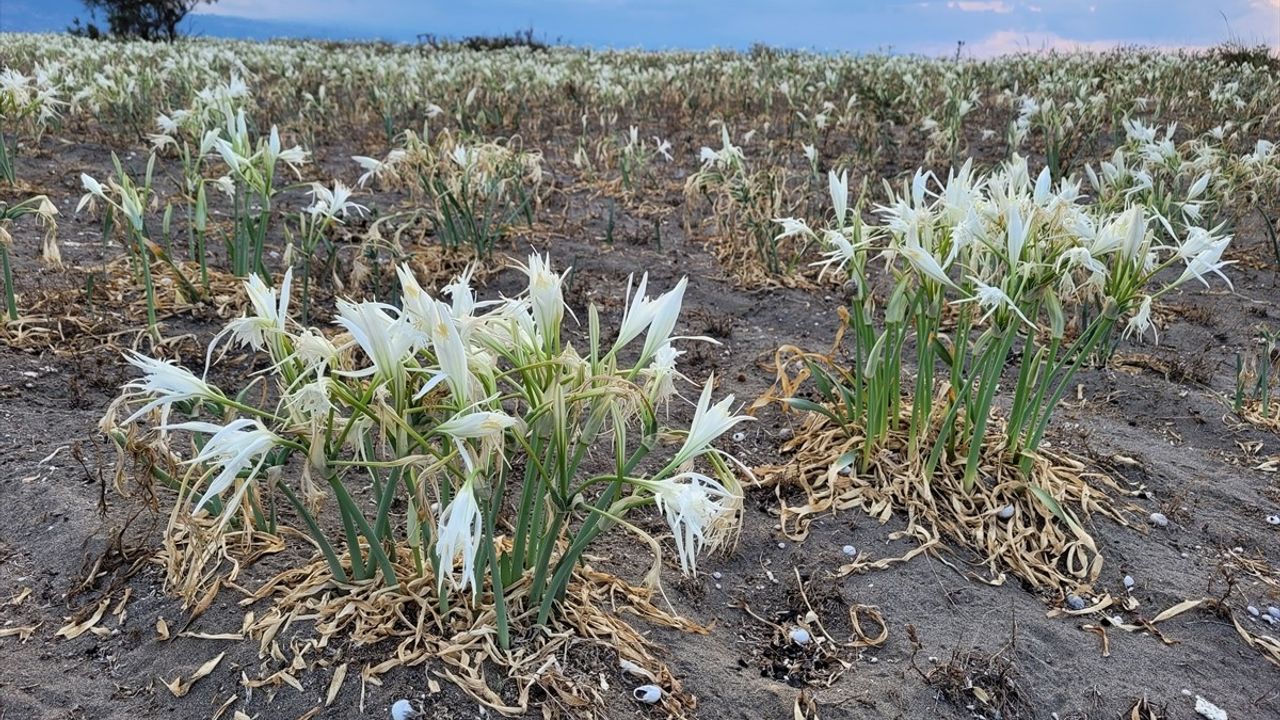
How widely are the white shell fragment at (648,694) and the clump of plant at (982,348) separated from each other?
97 cm

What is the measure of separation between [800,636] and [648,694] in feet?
1.66

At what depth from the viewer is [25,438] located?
2.71 meters

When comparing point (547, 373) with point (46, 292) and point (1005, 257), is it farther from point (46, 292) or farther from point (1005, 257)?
point (46, 292)

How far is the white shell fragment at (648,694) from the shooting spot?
1813 mm

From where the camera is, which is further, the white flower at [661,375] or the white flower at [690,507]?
the white flower at [661,375]

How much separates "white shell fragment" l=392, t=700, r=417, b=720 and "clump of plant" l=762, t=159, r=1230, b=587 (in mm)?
1299

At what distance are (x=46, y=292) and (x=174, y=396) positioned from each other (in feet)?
9.36

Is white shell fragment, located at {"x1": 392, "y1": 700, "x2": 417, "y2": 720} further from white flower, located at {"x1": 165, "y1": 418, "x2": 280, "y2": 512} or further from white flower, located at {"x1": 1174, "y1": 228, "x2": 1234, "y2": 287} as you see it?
white flower, located at {"x1": 1174, "y1": 228, "x2": 1234, "y2": 287}

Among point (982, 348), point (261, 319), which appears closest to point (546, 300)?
point (261, 319)

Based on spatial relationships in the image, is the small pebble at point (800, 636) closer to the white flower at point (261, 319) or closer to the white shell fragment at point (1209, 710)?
the white shell fragment at point (1209, 710)

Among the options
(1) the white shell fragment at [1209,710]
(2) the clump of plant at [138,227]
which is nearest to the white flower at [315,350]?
(2) the clump of plant at [138,227]

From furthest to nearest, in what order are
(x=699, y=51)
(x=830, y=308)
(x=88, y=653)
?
1. (x=699, y=51)
2. (x=830, y=308)
3. (x=88, y=653)

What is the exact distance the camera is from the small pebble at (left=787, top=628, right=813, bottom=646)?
215 cm

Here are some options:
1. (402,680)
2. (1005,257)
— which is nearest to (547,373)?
(402,680)
